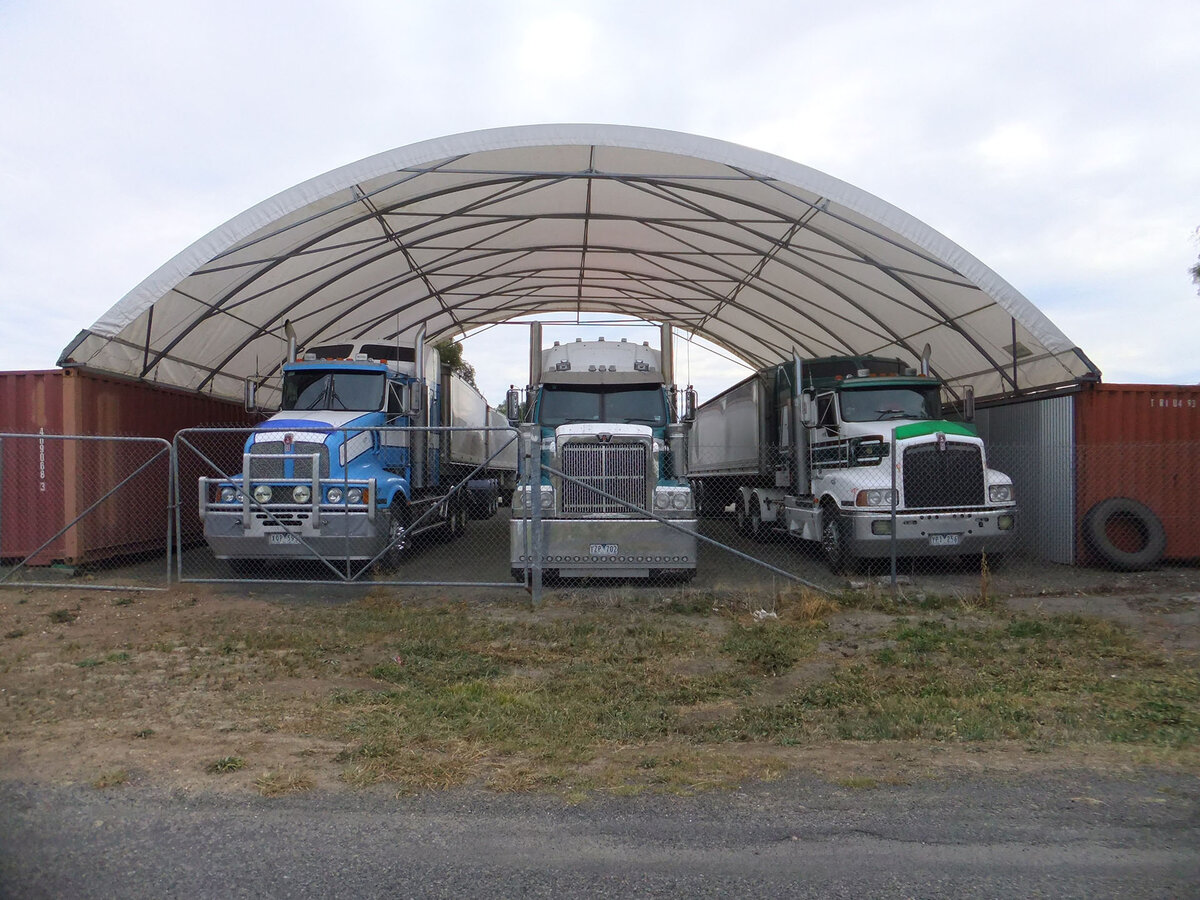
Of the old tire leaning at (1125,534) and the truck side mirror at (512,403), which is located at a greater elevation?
the truck side mirror at (512,403)

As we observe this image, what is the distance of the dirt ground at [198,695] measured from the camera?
5160 millimetres

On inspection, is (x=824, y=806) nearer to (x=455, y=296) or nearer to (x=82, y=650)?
(x=82, y=650)

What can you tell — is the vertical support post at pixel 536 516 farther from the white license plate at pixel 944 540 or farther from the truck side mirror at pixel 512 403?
the white license plate at pixel 944 540

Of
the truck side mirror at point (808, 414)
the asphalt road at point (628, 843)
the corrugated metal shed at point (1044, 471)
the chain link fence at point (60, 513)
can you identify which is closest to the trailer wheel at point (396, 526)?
the chain link fence at point (60, 513)

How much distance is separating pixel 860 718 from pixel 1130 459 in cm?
963

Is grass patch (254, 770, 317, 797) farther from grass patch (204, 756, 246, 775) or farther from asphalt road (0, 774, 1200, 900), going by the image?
grass patch (204, 756, 246, 775)

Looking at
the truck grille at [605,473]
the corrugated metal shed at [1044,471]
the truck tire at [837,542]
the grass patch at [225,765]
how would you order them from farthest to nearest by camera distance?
the corrugated metal shed at [1044,471], the truck tire at [837,542], the truck grille at [605,473], the grass patch at [225,765]

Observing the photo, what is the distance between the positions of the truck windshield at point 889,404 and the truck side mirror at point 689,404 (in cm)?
259

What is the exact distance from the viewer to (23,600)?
1077cm

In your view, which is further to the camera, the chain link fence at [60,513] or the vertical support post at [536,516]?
the chain link fence at [60,513]

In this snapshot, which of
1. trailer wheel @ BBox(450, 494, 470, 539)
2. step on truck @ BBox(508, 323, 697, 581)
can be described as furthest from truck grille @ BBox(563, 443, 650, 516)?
trailer wheel @ BBox(450, 494, 470, 539)

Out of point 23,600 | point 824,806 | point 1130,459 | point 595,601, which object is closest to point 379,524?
point 595,601

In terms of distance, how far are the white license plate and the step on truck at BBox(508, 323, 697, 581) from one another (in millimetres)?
3453

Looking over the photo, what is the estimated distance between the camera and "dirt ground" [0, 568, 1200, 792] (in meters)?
5.16
